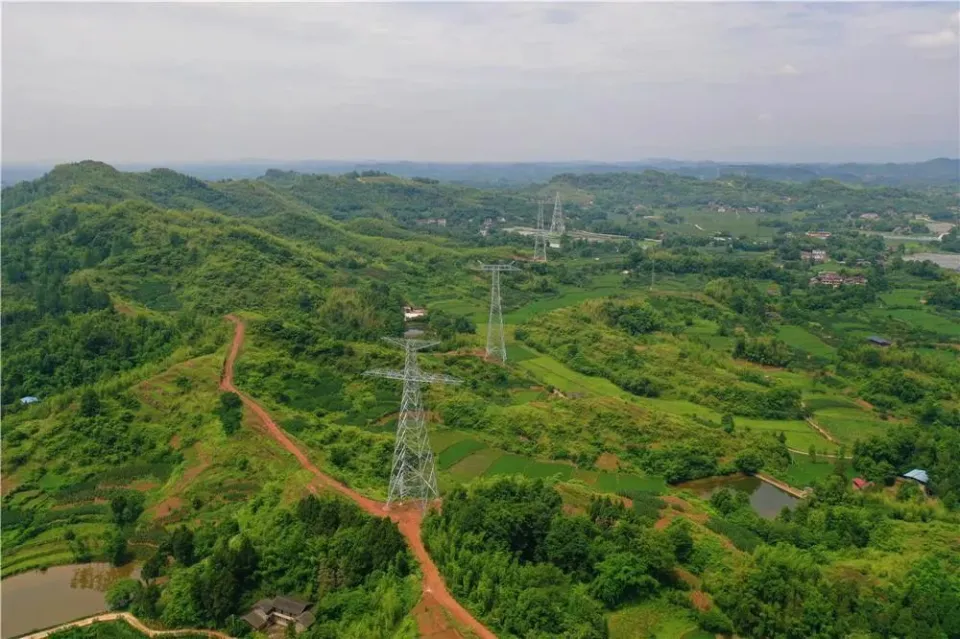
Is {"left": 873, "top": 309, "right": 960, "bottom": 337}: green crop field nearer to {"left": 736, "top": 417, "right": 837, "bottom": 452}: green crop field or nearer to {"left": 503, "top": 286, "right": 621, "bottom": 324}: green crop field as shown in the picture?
{"left": 503, "top": 286, "right": 621, "bottom": 324}: green crop field

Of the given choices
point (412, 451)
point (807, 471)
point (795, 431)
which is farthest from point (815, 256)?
point (412, 451)

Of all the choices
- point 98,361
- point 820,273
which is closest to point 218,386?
point 98,361

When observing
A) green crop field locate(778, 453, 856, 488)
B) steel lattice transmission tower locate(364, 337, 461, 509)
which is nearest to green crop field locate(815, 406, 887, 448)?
green crop field locate(778, 453, 856, 488)

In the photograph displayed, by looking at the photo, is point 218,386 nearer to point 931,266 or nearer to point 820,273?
point 820,273

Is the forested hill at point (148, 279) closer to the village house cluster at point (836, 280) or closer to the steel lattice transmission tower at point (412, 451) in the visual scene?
the steel lattice transmission tower at point (412, 451)

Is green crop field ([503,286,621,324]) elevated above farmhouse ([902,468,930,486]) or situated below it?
above

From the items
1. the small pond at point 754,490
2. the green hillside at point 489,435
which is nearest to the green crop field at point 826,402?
the green hillside at point 489,435
